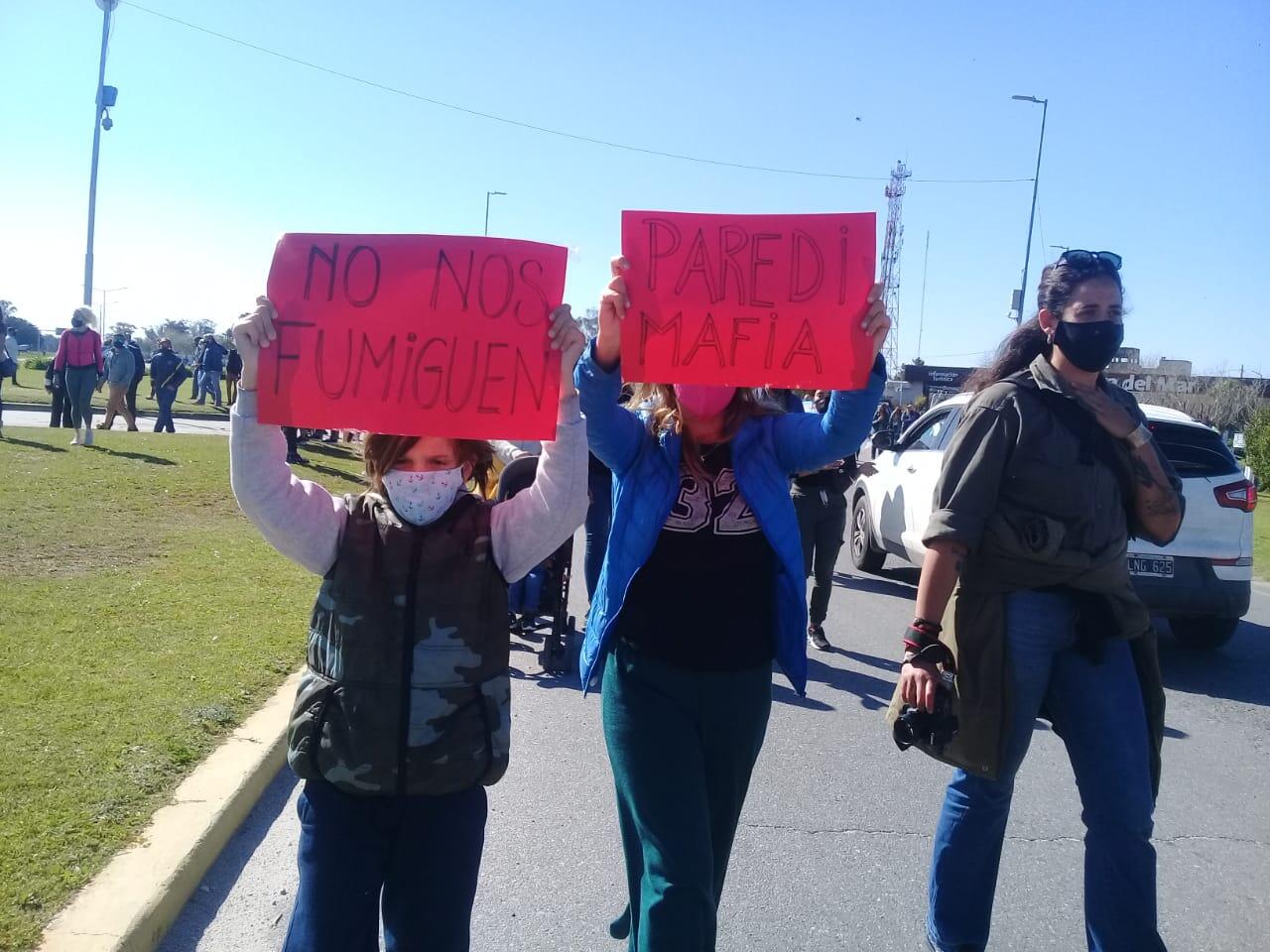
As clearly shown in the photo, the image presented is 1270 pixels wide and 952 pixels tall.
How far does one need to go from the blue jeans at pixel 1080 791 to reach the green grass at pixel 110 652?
2.57 meters

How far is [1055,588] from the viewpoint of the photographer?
2.86m

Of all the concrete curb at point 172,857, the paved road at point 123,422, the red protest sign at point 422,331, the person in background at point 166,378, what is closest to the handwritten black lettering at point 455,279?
the red protest sign at point 422,331

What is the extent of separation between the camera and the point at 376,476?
2.49m

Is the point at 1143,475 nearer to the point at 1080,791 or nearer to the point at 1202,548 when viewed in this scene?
the point at 1080,791

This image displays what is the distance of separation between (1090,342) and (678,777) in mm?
1672

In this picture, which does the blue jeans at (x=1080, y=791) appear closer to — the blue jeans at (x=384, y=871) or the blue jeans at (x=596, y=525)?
the blue jeans at (x=384, y=871)

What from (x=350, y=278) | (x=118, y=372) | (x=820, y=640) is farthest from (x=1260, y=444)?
(x=350, y=278)

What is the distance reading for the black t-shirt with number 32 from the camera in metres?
2.61

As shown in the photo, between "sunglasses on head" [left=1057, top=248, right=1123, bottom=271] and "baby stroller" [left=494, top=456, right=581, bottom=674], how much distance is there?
369cm

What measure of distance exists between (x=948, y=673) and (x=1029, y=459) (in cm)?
64

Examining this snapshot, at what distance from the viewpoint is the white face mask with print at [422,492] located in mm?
2402

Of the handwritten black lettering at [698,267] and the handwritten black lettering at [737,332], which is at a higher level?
the handwritten black lettering at [698,267]

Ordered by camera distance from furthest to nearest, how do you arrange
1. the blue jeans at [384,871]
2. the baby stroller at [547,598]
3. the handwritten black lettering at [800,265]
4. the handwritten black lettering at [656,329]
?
the baby stroller at [547,598] < the handwritten black lettering at [800,265] < the handwritten black lettering at [656,329] < the blue jeans at [384,871]

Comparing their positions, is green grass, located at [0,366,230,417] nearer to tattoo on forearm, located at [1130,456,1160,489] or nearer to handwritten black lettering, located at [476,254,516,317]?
handwritten black lettering, located at [476,254,516,317]
